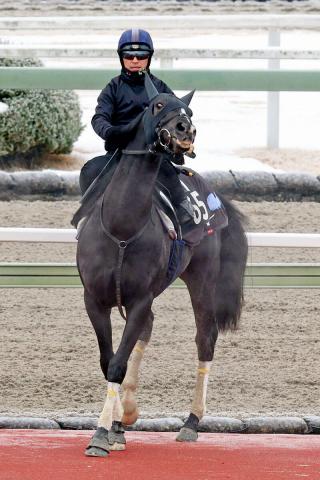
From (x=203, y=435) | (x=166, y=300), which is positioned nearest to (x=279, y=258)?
(x=166, y=300)

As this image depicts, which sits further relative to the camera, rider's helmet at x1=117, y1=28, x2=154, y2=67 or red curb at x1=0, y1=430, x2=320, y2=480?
rider's helmet at x1=117, y1=28, x2=154, y2=67

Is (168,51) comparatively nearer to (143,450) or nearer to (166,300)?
(166,300)

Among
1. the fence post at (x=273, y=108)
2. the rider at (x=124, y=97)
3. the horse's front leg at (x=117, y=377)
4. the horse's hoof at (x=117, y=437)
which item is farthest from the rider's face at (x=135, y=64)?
the fence post at (x=273, y=108)

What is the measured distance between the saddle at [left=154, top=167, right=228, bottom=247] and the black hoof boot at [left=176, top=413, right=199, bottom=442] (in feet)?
2.76

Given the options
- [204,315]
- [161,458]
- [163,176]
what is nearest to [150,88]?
[163,176]

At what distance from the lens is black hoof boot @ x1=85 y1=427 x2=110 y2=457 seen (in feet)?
18.3

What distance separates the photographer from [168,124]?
5473mm

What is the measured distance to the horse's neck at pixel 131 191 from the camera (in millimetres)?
5695

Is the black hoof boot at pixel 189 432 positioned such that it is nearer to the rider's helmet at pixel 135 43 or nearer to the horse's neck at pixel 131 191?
the horse's neck at pixel 131 191

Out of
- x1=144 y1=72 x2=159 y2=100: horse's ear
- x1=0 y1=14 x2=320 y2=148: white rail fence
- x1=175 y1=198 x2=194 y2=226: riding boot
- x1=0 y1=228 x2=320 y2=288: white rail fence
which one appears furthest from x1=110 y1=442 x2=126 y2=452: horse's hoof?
x1=0 y1=14 x2=320 y2=148: white rail fence

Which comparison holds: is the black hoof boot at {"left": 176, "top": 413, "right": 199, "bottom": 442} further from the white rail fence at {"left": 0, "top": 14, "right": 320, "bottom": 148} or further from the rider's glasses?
the white rail fence at {"left": 0, "top": 14, "right": 320, "bottom": 148}

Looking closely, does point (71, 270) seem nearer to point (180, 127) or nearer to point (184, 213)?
point (184, 213)

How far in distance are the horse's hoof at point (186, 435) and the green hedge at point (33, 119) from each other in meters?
7.23

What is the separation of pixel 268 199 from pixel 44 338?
4486 millimetres
